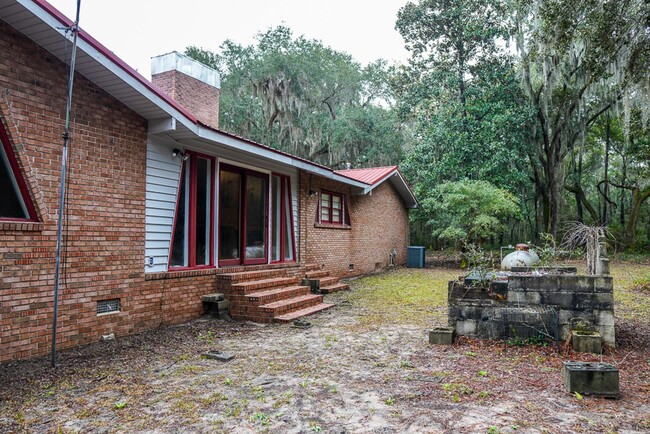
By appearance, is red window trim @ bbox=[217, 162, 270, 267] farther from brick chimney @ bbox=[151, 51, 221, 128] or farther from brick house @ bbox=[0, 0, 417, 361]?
brick chimney @ bbox=[151, 51, 221, 128]

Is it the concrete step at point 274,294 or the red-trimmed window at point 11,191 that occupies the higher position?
the red-trimmed window at point 11,191

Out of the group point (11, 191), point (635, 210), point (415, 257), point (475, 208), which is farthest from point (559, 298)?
point (635, 210)

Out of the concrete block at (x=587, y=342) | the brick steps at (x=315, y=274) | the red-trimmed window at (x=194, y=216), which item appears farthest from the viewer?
the brick steps at (x=315, y=274)

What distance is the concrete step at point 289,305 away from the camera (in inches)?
265

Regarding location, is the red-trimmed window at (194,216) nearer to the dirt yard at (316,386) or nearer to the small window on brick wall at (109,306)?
the small window on brick wall at (109,306)

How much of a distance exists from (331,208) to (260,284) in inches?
207

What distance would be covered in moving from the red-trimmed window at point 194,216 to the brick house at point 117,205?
0.02 m

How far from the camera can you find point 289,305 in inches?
283

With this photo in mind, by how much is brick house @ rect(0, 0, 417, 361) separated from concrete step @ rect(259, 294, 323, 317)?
0.03 m

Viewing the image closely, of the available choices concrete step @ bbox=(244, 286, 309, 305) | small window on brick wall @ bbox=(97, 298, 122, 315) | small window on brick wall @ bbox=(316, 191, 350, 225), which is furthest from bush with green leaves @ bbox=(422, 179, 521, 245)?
small window on brick wall @ bbox=(97, 298, 122, 315)

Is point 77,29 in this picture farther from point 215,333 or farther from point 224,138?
point 215,333

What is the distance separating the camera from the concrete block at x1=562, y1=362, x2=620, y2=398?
3.47 meters

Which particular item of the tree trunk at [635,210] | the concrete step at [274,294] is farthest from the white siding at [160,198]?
the tree trunk at [635,210]

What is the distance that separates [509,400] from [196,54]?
75.8ft
